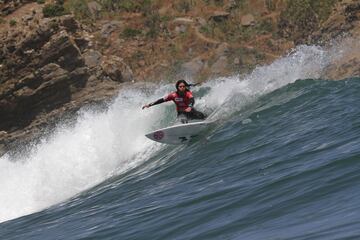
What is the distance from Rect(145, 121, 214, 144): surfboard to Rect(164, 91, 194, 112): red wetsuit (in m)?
0.46

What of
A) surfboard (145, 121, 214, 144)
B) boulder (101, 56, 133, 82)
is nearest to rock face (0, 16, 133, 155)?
boulder (101, 56, 133, 82)

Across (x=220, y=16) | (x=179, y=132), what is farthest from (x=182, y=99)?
(x=220, y=16)

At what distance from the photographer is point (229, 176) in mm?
10469

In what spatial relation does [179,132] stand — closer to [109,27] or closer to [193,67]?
[193,67]

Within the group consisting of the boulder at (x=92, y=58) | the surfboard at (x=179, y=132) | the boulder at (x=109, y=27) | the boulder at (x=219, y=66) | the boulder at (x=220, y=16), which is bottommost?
the surfboard at (x=179, y=132)

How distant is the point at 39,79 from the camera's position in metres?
28.6

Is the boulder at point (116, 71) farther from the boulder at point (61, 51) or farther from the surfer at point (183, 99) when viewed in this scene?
the surfer at point (183, 99)

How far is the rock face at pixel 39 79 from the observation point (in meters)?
28.6

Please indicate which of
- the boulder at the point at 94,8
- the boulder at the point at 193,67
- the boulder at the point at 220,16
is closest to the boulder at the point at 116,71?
the boulder at the point at 193,67

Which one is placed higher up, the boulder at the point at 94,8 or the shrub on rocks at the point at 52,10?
the boulder at the point at 94,8

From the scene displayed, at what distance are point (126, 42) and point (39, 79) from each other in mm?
14268

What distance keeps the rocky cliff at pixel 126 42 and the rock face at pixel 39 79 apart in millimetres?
45

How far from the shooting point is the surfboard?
48.5 feet

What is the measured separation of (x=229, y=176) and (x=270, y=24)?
33.0 m
